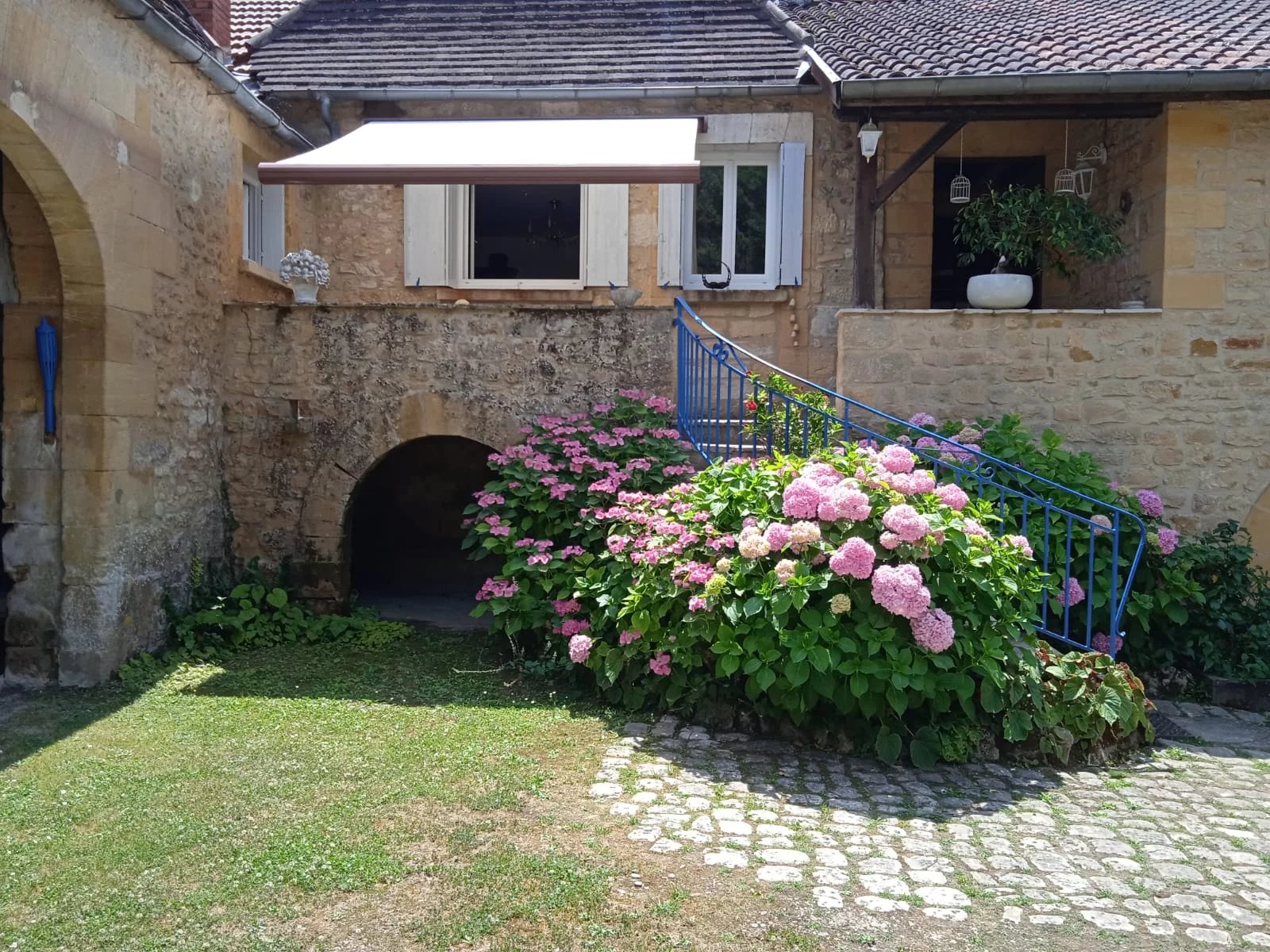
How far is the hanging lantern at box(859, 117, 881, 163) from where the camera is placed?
806 centimetres

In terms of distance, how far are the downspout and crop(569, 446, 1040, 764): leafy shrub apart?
4233 mm

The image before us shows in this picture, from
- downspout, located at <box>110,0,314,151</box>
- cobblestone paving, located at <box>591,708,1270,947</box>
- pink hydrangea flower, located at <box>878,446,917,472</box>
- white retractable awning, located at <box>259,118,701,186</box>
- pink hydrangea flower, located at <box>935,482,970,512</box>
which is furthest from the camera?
white retractable awning, located at <box>259,118,701,186</box>

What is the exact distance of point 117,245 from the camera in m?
6.16

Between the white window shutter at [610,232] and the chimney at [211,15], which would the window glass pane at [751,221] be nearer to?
the white window shutter at [610,232]

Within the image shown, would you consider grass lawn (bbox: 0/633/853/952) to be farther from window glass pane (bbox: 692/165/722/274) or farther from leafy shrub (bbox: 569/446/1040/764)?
window glass pane (bbox: 692/165/722/274)

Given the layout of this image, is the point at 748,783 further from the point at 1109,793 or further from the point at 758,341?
the point at 758,341

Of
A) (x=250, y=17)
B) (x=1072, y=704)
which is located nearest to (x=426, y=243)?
Result: (x=250, y=17)

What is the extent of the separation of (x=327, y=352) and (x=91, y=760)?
3.63 meters

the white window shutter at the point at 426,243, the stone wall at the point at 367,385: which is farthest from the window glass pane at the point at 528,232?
the stone wall at the point at 367,385

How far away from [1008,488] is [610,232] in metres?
4.87

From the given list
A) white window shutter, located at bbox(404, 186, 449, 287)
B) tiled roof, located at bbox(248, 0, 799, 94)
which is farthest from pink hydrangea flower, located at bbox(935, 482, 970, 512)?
white window shutter, located at bbox(404, 186, 449, 287)

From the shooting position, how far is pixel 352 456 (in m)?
7.70

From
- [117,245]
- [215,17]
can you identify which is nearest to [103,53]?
[117,245]

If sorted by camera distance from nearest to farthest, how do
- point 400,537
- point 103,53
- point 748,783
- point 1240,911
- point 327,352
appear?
1. point 1240,911
2. point 748,783
3. point 103,53
4. point 327,352
5. point 400,537
